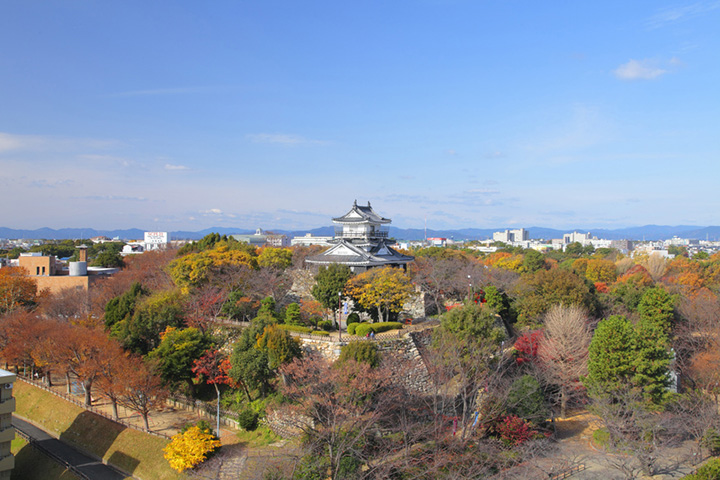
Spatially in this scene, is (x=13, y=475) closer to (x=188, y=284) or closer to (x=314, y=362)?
(x=188, y=284)

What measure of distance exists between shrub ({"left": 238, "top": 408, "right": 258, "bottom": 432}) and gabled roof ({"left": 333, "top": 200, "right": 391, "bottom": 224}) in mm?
19425

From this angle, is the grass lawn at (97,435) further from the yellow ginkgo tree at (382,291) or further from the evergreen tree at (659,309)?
the evergreen tree at (659,309)

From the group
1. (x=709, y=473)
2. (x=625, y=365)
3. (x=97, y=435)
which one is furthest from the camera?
(x=97, y=435)

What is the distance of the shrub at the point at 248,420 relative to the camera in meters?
21.7

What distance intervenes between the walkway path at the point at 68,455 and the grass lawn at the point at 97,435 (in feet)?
0.93

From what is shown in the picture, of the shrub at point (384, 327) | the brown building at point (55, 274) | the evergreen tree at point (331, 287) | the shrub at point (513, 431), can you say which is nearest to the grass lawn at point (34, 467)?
the evergreen tree at point (331, 287)

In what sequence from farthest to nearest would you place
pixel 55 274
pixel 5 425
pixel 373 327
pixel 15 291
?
pixel 55 274 → pixel 15 291 → pixel 373 327 → pixel 5 425

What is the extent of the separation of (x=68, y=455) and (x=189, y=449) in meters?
8.13

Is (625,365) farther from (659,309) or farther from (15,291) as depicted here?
(15,291)

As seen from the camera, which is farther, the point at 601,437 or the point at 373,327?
the point at 373,327

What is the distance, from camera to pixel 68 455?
888 inches

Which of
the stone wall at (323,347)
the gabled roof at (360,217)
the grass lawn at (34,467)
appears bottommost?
the grass lawn at (34,467)

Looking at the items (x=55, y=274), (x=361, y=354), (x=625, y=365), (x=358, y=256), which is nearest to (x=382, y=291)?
(x=358, y=256)

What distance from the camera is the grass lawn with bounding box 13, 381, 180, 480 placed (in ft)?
67.7
